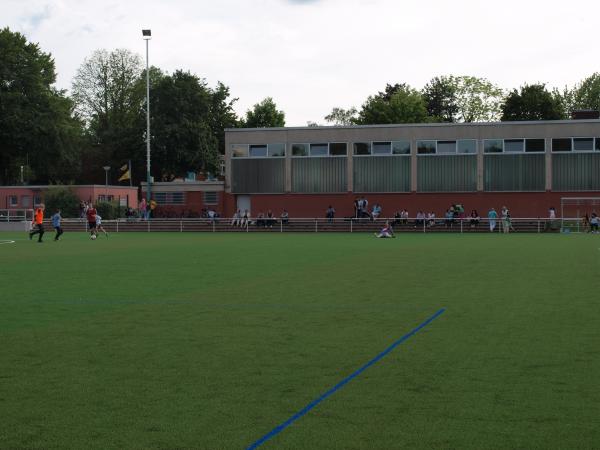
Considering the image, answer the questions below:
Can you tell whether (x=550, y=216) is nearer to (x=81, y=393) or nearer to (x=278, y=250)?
(x=278, y=250)

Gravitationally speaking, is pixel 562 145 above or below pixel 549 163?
above

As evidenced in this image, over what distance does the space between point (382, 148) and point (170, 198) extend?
18.4 meters

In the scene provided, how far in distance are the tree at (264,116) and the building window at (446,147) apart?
4110 centimetres

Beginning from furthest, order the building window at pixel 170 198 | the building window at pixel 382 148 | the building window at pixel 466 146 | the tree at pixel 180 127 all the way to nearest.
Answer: the tree at pixel 180 127 → the building window at pixel 170 198 → the building window at pixel 382 148 → the building window at pixel 466 146

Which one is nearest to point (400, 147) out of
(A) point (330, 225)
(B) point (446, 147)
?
(B) point (446, 147)

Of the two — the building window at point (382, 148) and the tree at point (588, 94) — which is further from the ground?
the tree at point (588, 94)

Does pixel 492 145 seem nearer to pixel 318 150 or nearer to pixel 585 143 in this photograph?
pixel 585 143

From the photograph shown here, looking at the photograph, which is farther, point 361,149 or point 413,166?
point 361,149

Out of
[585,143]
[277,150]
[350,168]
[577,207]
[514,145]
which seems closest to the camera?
[577,207]

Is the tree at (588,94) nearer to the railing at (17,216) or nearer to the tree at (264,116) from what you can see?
the tree at (264,116)

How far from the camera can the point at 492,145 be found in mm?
57281

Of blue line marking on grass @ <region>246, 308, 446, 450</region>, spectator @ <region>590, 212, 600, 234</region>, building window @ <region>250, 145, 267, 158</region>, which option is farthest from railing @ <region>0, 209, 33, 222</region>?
blue line marking on grass @ <region>246, 308, 446, 450</region>

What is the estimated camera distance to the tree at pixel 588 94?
338 ft

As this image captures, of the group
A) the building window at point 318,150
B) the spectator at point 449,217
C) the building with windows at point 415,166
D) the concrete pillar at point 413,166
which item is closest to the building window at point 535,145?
the building with windows at point 415,166
